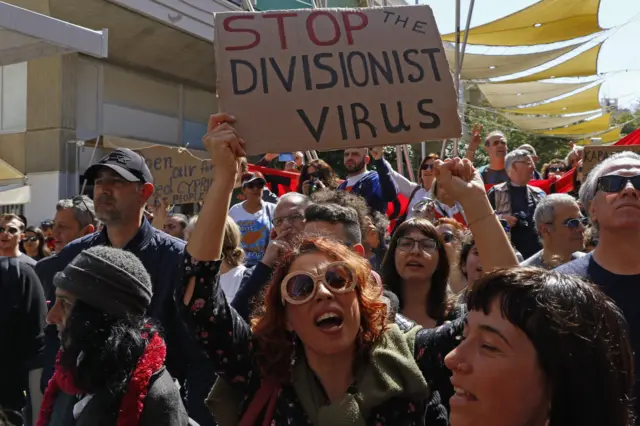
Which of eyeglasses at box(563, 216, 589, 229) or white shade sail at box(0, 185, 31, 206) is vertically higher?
eyeglasses at box(563, 216, 589, 229)

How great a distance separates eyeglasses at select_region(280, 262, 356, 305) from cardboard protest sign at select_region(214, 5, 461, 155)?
531 mm

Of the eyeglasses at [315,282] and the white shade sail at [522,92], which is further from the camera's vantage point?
the white shade sail at [522,92]

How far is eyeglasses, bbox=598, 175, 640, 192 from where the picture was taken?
2.85m

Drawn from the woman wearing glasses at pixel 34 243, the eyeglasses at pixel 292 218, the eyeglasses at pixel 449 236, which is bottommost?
the woman wearing glasses at pixel 34 243

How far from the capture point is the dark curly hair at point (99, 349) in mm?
2342

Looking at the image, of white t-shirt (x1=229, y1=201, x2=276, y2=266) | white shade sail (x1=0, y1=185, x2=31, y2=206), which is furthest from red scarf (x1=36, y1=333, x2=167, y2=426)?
white shade sail (x1=0, y1=185, x2=31, y2=206)

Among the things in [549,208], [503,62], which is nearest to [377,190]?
[549,208]

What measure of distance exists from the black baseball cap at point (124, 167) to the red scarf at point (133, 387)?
46.8 inches

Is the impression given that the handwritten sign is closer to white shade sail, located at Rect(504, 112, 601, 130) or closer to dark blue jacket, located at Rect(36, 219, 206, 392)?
dark blue jacket, located at Rect(36, 219, 206, 392)

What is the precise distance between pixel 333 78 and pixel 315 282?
0.85 m

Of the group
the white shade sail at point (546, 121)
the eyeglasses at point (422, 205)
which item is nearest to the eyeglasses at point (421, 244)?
the eyeglasses at point (422, 205)

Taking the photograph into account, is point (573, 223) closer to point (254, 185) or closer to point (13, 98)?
point (254, 185)

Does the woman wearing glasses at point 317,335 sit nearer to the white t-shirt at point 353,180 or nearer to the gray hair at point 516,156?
the white t-shirt at point 353,180

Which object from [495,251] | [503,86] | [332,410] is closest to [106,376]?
[332,410]
